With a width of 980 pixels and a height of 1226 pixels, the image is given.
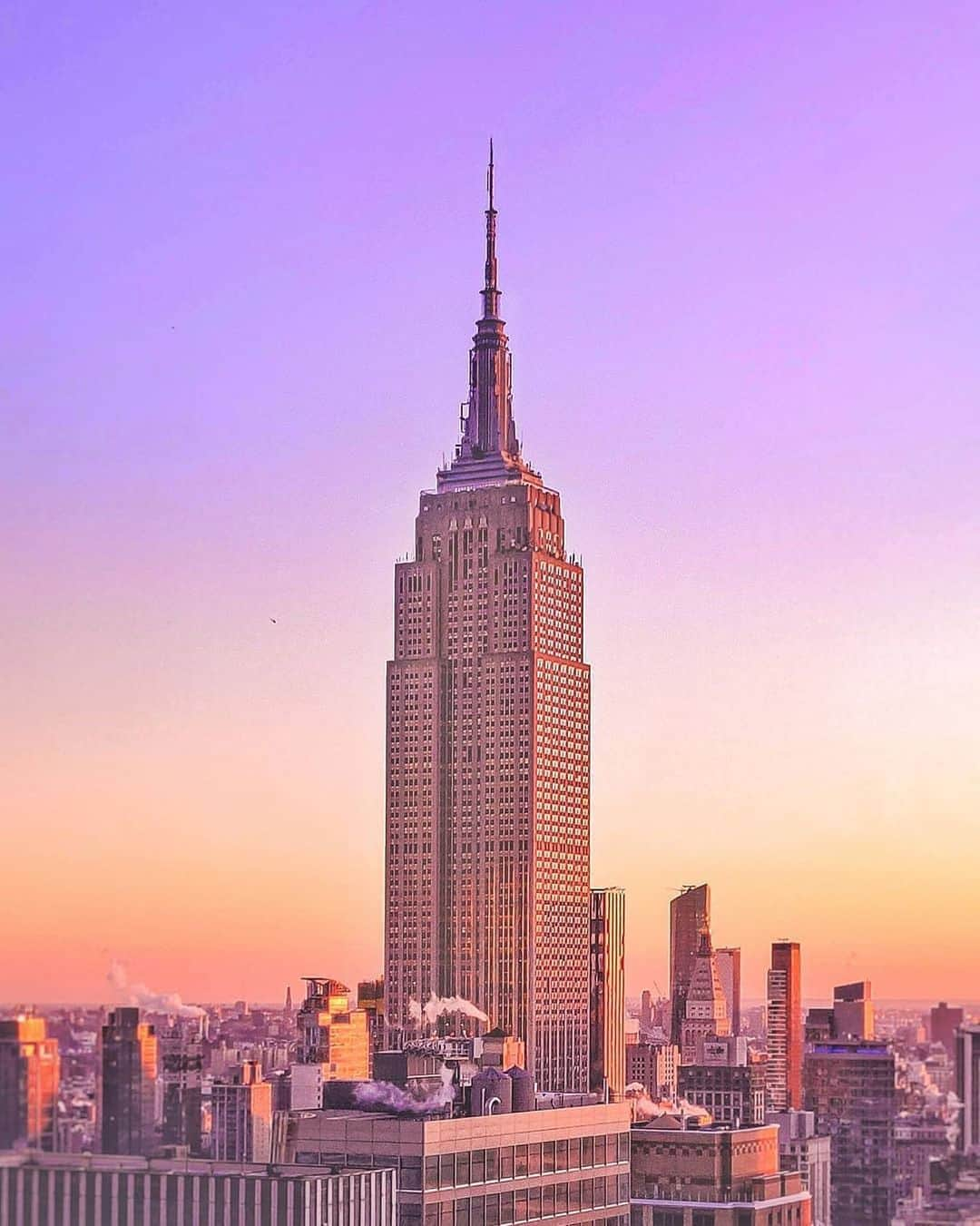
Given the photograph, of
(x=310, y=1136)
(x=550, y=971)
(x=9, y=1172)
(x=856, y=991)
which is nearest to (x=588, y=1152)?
(x=310, y=1136)

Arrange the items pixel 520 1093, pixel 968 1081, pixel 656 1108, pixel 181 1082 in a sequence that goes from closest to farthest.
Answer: pixel 181 1082, pixel 520 1093, pixel 968 1081, pixel 656 1108

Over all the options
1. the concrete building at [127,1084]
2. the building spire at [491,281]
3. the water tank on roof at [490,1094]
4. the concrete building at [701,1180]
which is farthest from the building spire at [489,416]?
the concrete building at [127,1084]

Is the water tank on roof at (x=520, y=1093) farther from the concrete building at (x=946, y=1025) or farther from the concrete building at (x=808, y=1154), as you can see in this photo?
the concrete building at (x=808, y=1154)

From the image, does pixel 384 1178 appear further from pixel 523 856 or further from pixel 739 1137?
pixel 523 856

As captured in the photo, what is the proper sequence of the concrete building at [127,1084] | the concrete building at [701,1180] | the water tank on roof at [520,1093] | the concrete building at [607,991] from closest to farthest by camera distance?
the concrete building at [127,1084]
the water tank on roof at [520,1093]
the concrete building at [701,1180]
the concrete building at [607,991]

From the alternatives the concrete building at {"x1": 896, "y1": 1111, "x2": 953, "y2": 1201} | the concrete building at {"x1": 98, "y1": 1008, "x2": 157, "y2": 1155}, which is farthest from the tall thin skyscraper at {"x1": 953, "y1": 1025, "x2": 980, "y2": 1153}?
the concrete building at {"x1": 98, "y1": 1008, "x2": 157, "y2": 1155}

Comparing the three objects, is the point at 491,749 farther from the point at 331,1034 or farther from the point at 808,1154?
the point at 331,1034

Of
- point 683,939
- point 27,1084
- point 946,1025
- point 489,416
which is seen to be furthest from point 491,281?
point 27,1084

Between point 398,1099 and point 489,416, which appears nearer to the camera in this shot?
point 398,1099
